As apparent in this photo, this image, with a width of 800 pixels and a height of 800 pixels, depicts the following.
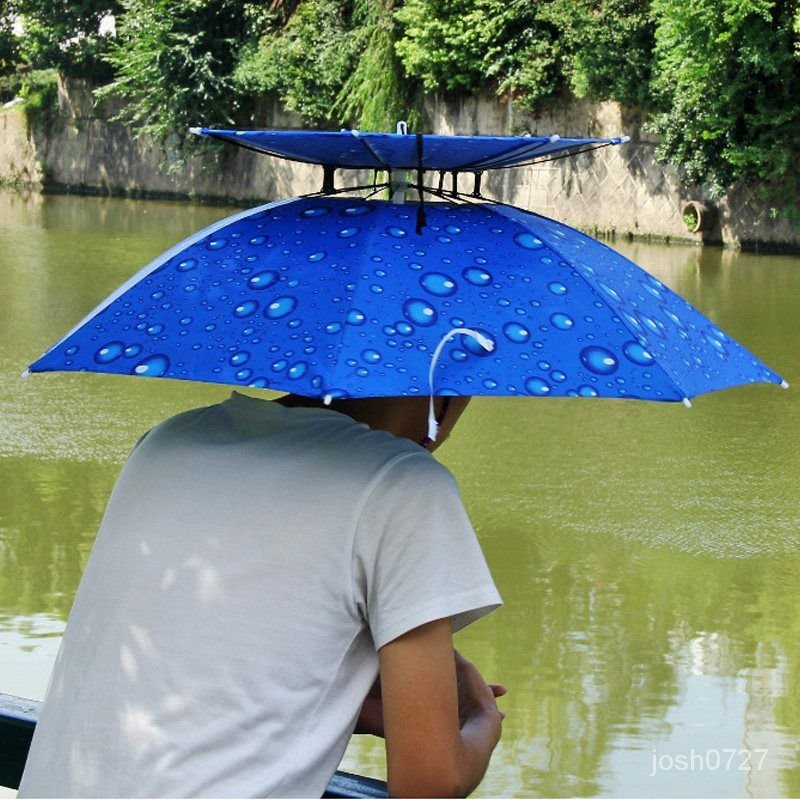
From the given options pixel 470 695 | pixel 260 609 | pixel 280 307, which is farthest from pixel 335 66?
pixel 260 609

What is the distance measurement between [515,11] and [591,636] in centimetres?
1450

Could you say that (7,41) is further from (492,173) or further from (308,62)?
(492,173)

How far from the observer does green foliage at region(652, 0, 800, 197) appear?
14.3 m

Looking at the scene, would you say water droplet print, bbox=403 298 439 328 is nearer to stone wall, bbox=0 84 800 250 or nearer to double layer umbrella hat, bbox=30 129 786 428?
double layer umbrella hat, bbox=30 129 786 428

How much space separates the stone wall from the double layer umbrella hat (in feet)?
44.8

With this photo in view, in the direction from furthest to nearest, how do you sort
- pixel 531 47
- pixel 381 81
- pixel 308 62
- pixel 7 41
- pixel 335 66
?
pixel 7 41, pixel 308 62, pixel 335 66, pixel 381 81, pixel 531 47

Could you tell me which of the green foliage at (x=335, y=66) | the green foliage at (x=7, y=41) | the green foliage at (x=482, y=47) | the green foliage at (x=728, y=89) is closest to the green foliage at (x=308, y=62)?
the green foliage at (x=335, y=66)

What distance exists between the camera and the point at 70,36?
25.9 m

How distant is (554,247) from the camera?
167 centimetres

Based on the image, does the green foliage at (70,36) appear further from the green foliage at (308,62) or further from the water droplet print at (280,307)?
the water droplet print at (280,307)

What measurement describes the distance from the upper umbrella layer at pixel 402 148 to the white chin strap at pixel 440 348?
0.21 m

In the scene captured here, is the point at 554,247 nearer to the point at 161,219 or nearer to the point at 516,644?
the point at 516,644

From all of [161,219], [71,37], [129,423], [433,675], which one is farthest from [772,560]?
[71,37]

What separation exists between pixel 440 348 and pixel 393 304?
0.30ft
